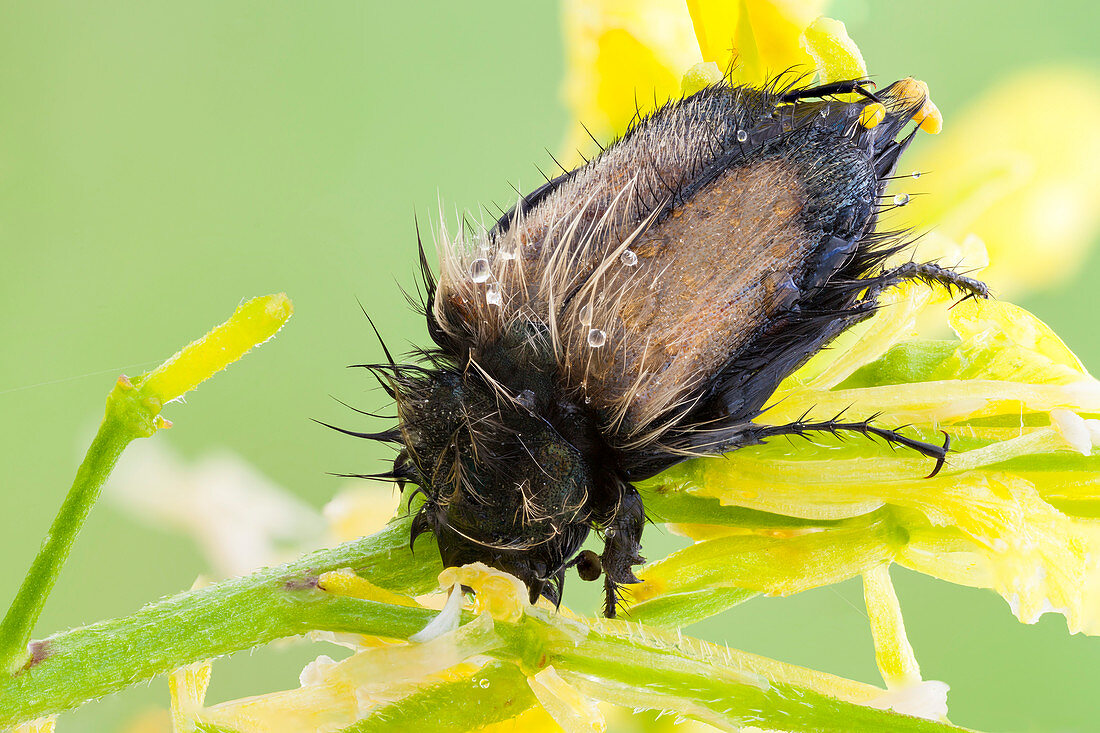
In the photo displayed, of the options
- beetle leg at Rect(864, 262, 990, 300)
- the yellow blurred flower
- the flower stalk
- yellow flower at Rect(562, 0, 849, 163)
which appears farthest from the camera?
the yellow blurred flower

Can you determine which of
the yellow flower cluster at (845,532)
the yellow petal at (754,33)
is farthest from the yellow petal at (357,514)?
the yellow petal at (754,33)

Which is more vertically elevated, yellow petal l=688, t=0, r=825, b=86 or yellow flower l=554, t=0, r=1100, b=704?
yellow petal l=688, t=0, r=825, b=86

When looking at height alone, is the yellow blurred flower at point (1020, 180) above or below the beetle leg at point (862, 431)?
above

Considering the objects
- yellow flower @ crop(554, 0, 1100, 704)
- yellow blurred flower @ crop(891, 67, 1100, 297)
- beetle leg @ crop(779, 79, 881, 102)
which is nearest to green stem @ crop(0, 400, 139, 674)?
yellow flower @ crop(554, 0, 1100, 704)

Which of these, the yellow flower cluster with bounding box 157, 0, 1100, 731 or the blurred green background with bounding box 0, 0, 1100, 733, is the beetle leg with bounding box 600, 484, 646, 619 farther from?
the blurred green background with bounding box 0, 0, 1100, 733

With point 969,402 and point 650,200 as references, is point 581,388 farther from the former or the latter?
point 969,402

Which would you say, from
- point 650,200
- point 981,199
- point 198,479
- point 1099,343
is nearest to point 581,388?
point 650,200

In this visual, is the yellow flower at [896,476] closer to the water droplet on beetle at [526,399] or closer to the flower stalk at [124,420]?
the water droplet on beetle at [526,399]
